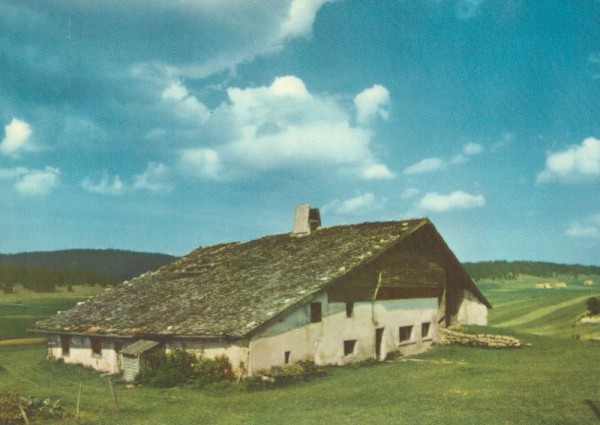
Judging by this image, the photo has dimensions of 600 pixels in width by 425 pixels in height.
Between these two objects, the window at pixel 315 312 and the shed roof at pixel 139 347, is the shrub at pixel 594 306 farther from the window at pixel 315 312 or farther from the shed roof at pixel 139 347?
the shed roof at pixel 139 347

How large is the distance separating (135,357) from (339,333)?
9.34 m

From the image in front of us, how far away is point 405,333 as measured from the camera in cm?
2873

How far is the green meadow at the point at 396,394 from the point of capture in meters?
14.3

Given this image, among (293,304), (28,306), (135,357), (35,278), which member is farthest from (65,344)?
(35,278)

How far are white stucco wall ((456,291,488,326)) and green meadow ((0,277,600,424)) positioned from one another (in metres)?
5.89

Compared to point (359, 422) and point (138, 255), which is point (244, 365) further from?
point (138, 255)

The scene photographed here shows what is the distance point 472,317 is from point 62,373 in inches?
980

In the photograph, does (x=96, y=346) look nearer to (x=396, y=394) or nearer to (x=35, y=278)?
(x=396, y=394)

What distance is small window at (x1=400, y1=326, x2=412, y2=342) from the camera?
28.4 meters

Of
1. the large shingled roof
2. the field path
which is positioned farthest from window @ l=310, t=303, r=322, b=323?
the field path

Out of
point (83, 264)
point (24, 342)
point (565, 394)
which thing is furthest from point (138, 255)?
point (565, 394)

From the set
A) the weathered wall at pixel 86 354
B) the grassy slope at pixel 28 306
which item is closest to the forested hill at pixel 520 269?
the grassy slope at pixel 28 306

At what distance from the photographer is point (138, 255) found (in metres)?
146

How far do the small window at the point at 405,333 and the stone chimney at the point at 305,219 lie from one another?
8.84 meters
